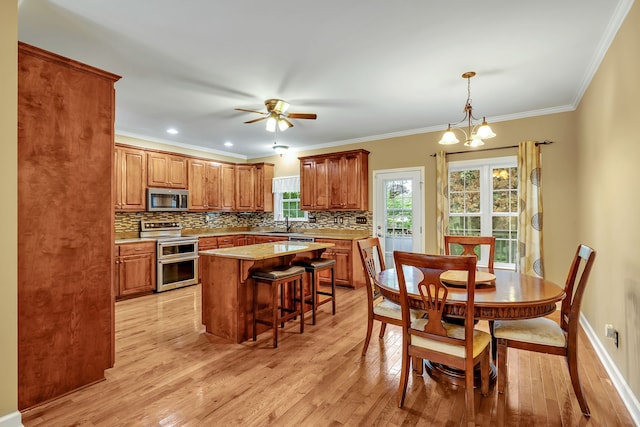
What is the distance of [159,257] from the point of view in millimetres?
5062

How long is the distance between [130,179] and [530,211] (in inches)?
233

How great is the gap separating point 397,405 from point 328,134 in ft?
14.3

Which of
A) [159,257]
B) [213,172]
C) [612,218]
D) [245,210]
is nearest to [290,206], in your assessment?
[245,210]

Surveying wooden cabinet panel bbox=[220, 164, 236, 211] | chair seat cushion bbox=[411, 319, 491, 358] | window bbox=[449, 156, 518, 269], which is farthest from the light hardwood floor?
wooden cabinet panel bbox=[220, 164, 236, 211]

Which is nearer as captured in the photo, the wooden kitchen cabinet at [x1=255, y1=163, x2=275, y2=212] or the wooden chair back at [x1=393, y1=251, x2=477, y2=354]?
the wooden chair back at [x1=393, y1=251, x2=477, y2=354]

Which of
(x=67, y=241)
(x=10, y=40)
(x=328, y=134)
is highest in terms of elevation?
(x=328, y=134)

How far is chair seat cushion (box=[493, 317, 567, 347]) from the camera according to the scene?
205cm

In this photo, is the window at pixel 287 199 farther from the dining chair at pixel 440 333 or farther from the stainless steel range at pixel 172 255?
the dining chair at pixel 440 333

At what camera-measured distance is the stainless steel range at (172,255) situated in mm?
5086

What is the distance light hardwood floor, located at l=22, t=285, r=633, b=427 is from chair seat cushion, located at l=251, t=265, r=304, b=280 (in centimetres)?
65

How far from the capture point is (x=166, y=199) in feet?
A: 18.1

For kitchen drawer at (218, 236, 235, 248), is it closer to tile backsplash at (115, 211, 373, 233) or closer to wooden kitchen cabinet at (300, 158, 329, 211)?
tile backsplash at (115, 211, 373, 233)

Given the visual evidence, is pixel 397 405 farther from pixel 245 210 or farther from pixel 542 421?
pixel 245 210

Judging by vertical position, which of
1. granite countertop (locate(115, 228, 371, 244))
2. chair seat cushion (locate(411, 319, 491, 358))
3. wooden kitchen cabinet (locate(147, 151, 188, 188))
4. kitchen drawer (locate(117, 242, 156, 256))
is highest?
wooden kitchen cabinet (locate(147, 151, 188, 188))
